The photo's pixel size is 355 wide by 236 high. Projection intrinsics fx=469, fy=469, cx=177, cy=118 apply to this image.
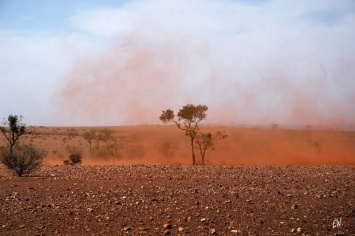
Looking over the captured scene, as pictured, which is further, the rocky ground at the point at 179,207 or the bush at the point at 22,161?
the bush at the point at 22,161

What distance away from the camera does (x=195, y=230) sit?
10758mm

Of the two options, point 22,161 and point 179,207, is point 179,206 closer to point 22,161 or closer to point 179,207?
point 179,207

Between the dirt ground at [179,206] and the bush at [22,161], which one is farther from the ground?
the bush at [22,161]

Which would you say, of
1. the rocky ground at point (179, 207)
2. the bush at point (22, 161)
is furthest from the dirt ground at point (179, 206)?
the bush at point (22, 161)

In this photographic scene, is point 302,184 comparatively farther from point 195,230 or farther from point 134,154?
point 134,154

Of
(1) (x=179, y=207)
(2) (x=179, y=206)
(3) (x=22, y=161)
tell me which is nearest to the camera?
(1) (x=179, y=207)

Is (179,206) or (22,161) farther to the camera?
(22,161)

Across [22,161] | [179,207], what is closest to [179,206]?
[179,207]

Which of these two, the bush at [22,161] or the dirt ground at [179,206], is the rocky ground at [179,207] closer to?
the dirt ground at [179,206]

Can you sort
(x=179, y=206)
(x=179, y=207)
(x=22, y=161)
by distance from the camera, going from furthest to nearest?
(x=22, y=161) < (x=179, y=206) < (x=179, y=207)

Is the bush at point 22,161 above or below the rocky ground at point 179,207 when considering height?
above

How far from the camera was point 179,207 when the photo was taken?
12555 mm

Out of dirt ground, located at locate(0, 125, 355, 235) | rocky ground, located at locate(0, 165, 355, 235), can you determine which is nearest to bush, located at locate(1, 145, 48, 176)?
dirt ground, located at locate(0, 125, 355, 235)

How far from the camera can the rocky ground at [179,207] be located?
10914mm
